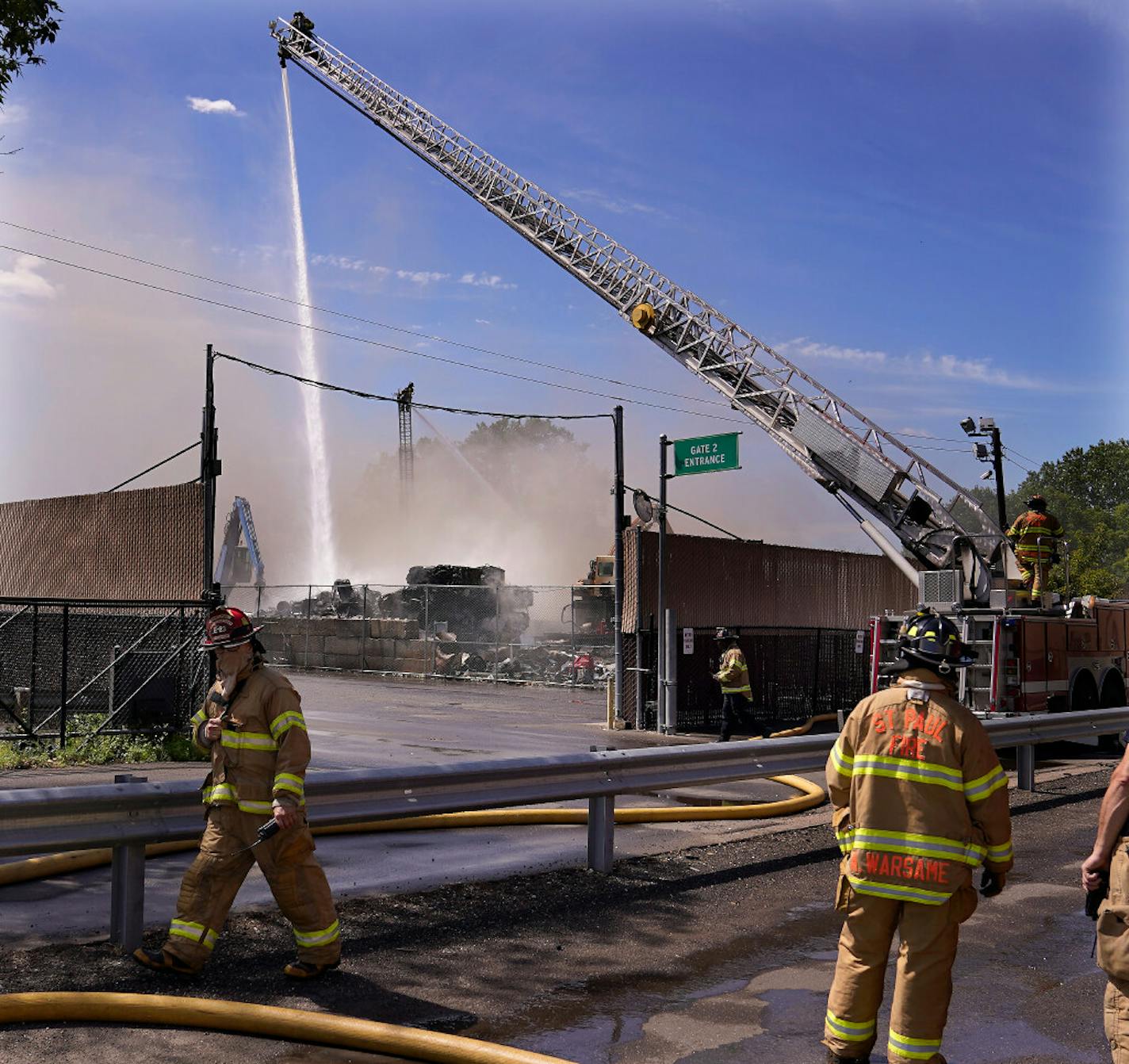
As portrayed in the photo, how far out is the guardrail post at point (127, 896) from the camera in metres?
5.60

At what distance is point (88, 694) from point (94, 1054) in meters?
12.2

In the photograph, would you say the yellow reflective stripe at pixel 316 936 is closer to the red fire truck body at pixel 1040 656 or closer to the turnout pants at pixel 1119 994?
the turnout pants at pixel 1119 994

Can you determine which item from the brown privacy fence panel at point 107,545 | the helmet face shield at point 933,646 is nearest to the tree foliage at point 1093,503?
the brown privacy fence panel at point 107,545

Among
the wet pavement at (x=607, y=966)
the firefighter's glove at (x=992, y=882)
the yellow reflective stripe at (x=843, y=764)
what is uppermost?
the yellow reflective stripe at (x=843, y=764)

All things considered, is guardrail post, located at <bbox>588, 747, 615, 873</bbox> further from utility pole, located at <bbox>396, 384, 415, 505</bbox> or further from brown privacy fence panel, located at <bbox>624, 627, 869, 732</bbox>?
utility pole, located at <bbox>396, 384, 415, 505</bbox>

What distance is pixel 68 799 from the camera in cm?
541

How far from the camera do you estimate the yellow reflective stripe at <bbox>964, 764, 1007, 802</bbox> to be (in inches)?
166

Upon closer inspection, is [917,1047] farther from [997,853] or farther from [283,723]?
[283,723]

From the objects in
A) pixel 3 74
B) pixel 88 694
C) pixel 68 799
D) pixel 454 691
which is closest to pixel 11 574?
pixel 88 694

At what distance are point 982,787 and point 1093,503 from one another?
11980 cm

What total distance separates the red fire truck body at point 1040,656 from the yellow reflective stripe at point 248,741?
36.5 ft

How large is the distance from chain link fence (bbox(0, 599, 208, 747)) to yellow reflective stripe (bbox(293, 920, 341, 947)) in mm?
8538

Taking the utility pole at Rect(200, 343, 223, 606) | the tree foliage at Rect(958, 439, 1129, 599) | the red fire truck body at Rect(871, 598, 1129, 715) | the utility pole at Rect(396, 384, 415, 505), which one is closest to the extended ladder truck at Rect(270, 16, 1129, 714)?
the red fire truck body at Rect(871, 598, 1129, 715)

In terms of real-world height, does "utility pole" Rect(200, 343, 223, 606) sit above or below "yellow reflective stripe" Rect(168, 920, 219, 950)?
above
